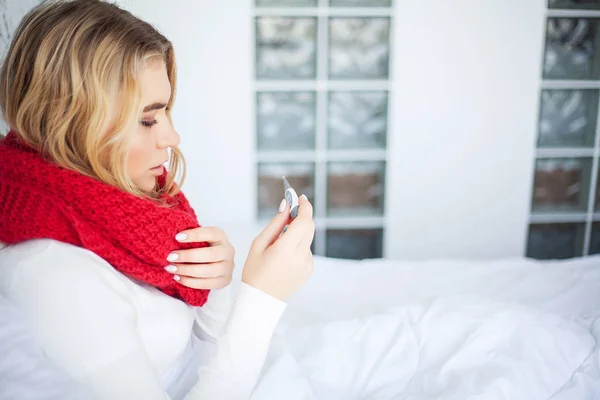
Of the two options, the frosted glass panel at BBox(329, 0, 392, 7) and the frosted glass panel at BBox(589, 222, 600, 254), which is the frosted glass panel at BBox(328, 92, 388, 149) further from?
the frosted glass panel at BBox(589, 222, 600, 254)

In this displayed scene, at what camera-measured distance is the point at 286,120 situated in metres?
2.29

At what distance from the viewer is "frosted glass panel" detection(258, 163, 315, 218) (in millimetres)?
2328

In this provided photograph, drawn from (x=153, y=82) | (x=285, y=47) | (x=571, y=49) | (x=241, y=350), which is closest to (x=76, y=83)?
(x=153, y=82)

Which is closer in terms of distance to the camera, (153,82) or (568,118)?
(153,82)

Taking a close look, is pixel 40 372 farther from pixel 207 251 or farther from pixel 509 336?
pixel 509 336

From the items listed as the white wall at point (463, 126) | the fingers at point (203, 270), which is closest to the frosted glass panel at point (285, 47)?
the white wall at point (463, 126)

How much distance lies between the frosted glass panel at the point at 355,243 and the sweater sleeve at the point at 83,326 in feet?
5.84

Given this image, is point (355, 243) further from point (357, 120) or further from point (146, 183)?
point (146, 183)

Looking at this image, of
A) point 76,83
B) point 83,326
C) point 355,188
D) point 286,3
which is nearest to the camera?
point 83,326

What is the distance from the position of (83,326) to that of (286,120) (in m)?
1.72

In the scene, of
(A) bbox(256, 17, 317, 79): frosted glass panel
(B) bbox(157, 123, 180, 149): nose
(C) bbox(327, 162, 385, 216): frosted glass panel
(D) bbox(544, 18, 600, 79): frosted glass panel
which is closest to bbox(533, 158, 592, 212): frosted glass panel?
(D) bbox(544, 18, 600, 79): frosted glass panel

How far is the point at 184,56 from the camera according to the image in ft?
6.98

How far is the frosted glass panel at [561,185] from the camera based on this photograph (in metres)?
2.41

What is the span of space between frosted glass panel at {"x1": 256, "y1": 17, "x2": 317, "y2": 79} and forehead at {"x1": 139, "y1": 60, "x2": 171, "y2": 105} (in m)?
1.37
